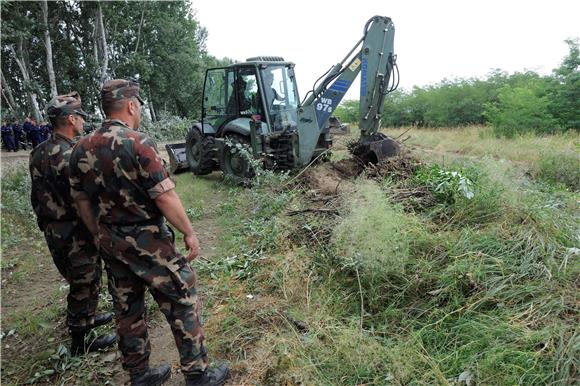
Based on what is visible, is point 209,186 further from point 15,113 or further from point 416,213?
point 15,113

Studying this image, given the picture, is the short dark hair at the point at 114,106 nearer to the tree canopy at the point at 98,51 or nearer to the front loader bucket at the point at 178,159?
the front loader bucket at the point at 178,159

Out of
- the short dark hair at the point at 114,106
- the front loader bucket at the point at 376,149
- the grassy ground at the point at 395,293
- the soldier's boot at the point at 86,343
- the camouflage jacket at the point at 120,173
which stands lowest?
the soldier's boot at the point at 86,343

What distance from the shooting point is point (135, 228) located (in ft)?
7.41

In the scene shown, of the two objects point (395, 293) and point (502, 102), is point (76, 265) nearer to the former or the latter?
point (395, 293)

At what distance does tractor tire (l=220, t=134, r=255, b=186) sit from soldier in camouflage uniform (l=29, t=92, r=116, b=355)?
13.2 ft

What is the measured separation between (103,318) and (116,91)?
191 cm

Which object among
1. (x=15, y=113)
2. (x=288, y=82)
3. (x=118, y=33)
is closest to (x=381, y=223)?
(x=288, y=82)

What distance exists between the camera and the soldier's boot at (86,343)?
2.93 metres

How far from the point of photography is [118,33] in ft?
72.5

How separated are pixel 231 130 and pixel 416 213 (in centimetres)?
463

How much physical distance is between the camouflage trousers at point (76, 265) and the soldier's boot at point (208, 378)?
1.08 meters

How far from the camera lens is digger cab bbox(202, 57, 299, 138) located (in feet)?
23.6

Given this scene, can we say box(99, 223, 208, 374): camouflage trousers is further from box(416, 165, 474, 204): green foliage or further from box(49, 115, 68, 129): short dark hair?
box(416, 165, 474, 204): green foliage

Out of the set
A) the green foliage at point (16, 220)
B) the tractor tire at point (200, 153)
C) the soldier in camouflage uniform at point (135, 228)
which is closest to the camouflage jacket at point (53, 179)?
the soldier in camouflage uniform at point (135, 228)
